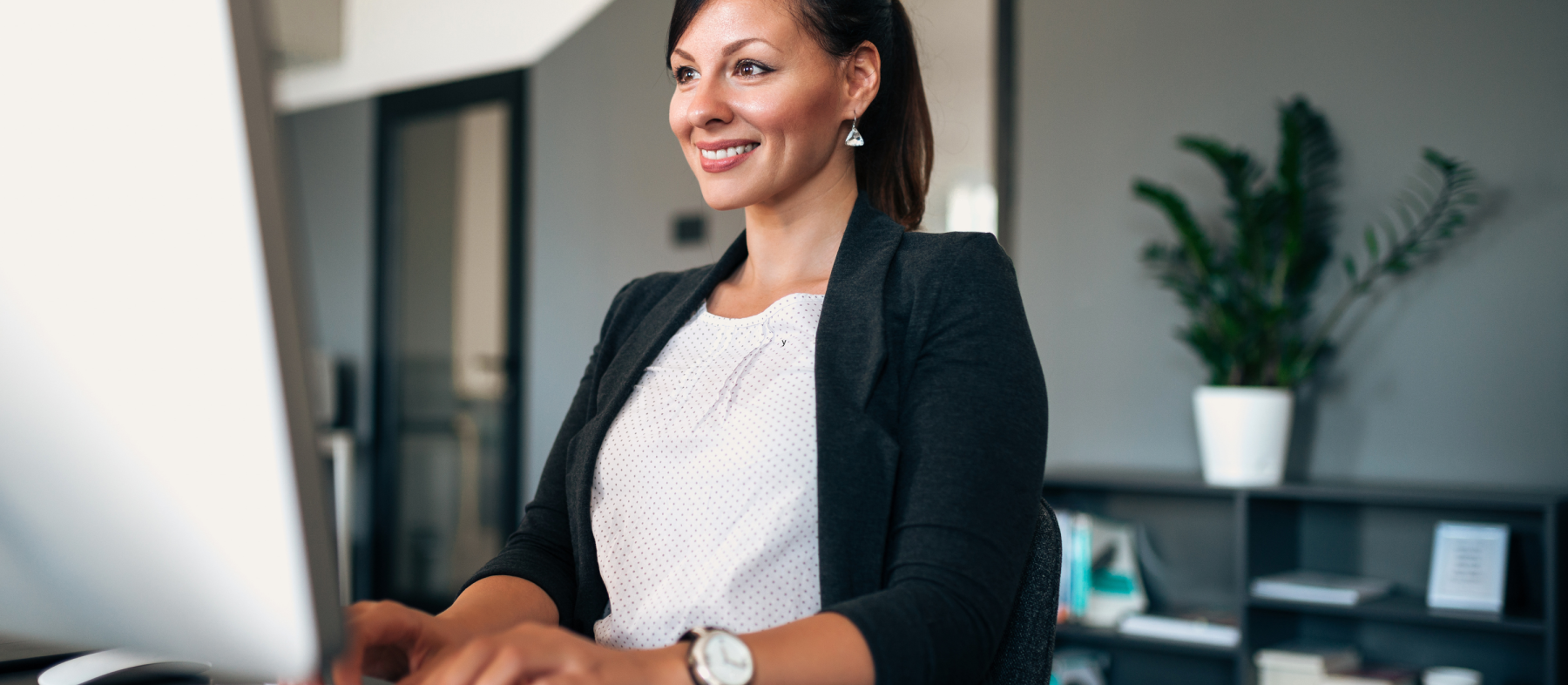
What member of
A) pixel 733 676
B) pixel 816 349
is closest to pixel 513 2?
pixel 816 349

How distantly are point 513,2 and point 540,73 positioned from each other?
336 mm

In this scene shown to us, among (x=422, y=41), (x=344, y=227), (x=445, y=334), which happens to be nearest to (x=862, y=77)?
(x=445, y=334)

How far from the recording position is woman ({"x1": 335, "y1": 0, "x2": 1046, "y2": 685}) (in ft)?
2.58

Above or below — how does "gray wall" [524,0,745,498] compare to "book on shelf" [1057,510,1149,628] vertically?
above

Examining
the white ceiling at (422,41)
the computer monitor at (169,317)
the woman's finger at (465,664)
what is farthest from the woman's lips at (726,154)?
Answer: the white ceiling at (422,41)

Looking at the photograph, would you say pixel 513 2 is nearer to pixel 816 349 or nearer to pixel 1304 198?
pixel 1304 198

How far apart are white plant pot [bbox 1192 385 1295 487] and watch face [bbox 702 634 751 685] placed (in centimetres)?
230

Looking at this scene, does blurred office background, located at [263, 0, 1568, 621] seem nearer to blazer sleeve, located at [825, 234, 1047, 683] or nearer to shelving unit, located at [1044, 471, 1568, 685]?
shelving unit, located at [1044, 471, 1568, 685]

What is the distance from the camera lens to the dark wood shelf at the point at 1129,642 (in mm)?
2729

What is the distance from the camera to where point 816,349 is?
107 centimetres

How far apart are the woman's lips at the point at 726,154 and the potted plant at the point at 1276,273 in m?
1.81

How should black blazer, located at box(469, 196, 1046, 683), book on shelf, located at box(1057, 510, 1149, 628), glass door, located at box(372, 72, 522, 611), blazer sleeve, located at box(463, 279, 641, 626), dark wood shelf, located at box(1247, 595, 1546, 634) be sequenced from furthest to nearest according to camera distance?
1. glass door, located at box(372, 72, 522, 611)
2. book on shelf, located at box(1057, 510, 1149, 628)
3. dark wood shelf, located at box(1247, 595, 1546, 634)
4. blazer sleeve, located at box(463, 279, 641, 626)
5. black blazer, located at box(469, 196, 1046, 683)

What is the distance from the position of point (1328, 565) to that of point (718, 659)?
2622 mm

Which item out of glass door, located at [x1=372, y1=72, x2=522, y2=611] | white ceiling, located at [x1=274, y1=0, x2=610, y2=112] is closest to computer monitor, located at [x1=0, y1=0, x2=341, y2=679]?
white ceiling, located at [x1=274, y1=0, x2=610, y2=112]
